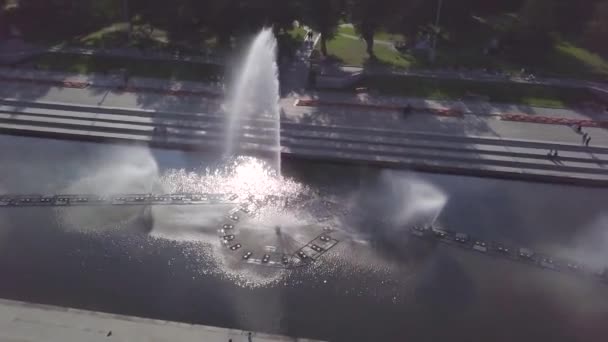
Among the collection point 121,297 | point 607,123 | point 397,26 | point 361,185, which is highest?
point 397,26

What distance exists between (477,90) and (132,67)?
2303 centimetres

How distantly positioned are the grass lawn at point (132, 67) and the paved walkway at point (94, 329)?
22.1 meters

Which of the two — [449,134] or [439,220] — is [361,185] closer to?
[439,220]

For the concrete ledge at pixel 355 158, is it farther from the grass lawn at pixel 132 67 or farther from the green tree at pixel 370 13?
the green tree at pixel 370 13

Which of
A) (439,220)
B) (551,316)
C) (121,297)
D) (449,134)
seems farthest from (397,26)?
(121,297)

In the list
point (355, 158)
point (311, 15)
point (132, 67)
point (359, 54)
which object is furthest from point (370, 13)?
point (132, 67)

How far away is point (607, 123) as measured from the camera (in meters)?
31.4

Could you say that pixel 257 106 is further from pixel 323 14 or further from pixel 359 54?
pixel 359 54

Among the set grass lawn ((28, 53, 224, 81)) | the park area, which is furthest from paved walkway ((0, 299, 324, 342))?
grass lawn ((28, 53, 224, 81))

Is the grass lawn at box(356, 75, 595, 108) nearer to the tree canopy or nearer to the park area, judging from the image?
the park area

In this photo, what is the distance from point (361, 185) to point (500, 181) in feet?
22.6

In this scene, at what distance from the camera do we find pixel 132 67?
124 feet

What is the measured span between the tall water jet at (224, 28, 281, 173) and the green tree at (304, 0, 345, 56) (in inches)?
144

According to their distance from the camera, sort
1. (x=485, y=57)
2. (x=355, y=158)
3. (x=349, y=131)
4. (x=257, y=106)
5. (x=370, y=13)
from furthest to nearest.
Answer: (x=485, y=57) < (x=370, y=13) < (x=257, y=106) < (x=349, y=131) < (x=355, y=158)
